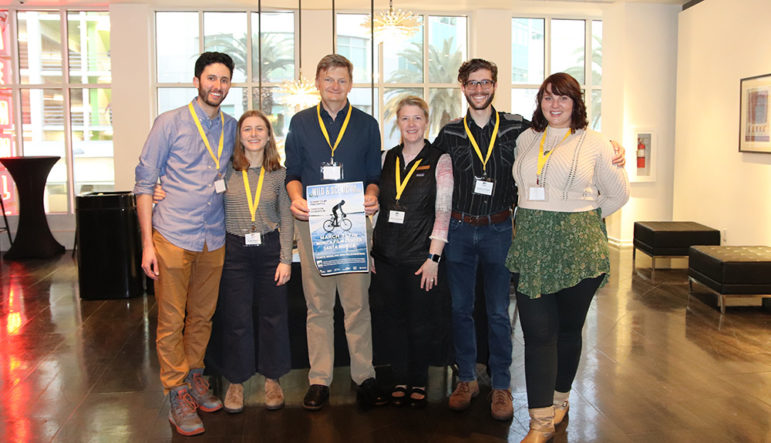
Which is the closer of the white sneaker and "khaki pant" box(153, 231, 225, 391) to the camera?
"khaki pant" box(153, 231, 225, 391)

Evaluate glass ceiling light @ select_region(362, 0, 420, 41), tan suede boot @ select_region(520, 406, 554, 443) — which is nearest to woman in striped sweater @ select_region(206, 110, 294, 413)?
tan suede boot @ select_region(520, 406, 554, 443)

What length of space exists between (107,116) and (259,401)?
9053 mm

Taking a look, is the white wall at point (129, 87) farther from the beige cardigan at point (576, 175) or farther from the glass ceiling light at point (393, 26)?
the beige cardigan at point (576, 175)

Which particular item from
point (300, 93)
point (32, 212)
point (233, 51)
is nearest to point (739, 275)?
point (300, 93)

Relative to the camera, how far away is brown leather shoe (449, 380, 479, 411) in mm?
3729

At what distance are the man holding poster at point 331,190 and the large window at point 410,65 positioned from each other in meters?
8.41

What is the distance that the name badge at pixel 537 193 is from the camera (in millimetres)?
3090

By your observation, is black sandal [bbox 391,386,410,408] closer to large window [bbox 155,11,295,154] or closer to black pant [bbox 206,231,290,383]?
black pant [bbox 206,231,290,383]

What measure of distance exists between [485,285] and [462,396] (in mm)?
674

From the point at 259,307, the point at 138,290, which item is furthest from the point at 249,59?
the point at 259,307

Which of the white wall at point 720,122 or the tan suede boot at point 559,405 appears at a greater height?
the white wall at point 720,122

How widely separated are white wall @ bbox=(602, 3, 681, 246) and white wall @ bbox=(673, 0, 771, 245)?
1.09 feet

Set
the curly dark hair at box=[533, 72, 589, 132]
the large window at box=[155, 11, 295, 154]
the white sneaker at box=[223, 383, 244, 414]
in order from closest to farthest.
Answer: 1. the curly dark hair at box=[533, 72, 589, 132]
2. the white sneaker at box=[223, 383, 244, 414]
3. the large window at box=[155, 11, 295, 154]

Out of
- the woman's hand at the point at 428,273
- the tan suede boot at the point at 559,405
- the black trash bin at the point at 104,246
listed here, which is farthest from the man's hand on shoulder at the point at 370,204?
the black trash bin at the point at 104,246
